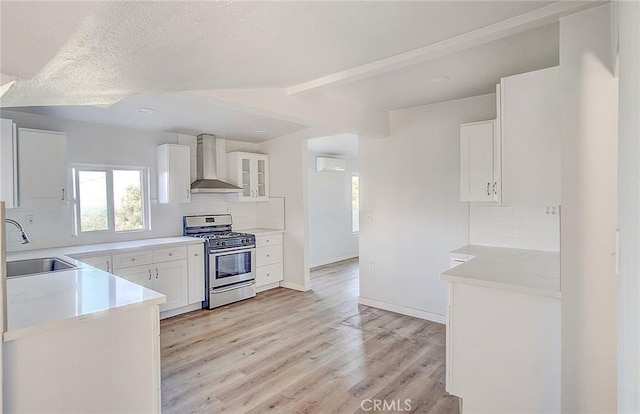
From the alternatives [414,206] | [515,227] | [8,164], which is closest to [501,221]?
[515,227]

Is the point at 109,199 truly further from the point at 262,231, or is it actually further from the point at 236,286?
the point at 262,231

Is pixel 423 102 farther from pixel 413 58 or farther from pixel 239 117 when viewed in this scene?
pixel 239 117

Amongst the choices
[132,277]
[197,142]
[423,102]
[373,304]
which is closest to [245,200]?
[197,142]

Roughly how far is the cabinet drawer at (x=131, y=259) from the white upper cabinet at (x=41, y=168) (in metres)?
0.77

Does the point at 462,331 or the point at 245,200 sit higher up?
the point at 245,200

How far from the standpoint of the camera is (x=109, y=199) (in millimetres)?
4246

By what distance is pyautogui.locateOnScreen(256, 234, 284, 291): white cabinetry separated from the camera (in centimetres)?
519

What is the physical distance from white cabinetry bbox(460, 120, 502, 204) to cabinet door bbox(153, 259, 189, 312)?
3.30 m

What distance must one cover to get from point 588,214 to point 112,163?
179 inches

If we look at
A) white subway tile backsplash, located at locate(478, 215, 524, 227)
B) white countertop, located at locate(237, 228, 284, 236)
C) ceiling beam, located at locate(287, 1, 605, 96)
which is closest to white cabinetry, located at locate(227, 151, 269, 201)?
white countertop, located at locate(237, 228, 284, 236)

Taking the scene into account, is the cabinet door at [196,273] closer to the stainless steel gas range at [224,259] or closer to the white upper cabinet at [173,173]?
the stainless steel gas range at [224,259]

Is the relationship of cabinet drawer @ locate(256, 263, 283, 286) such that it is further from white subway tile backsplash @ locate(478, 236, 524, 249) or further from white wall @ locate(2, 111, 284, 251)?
white subway tile backsplash @ locate(478, 236, 524, 249)

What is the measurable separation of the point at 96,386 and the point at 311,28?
6.64 ft

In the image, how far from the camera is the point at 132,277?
3.82 meters
